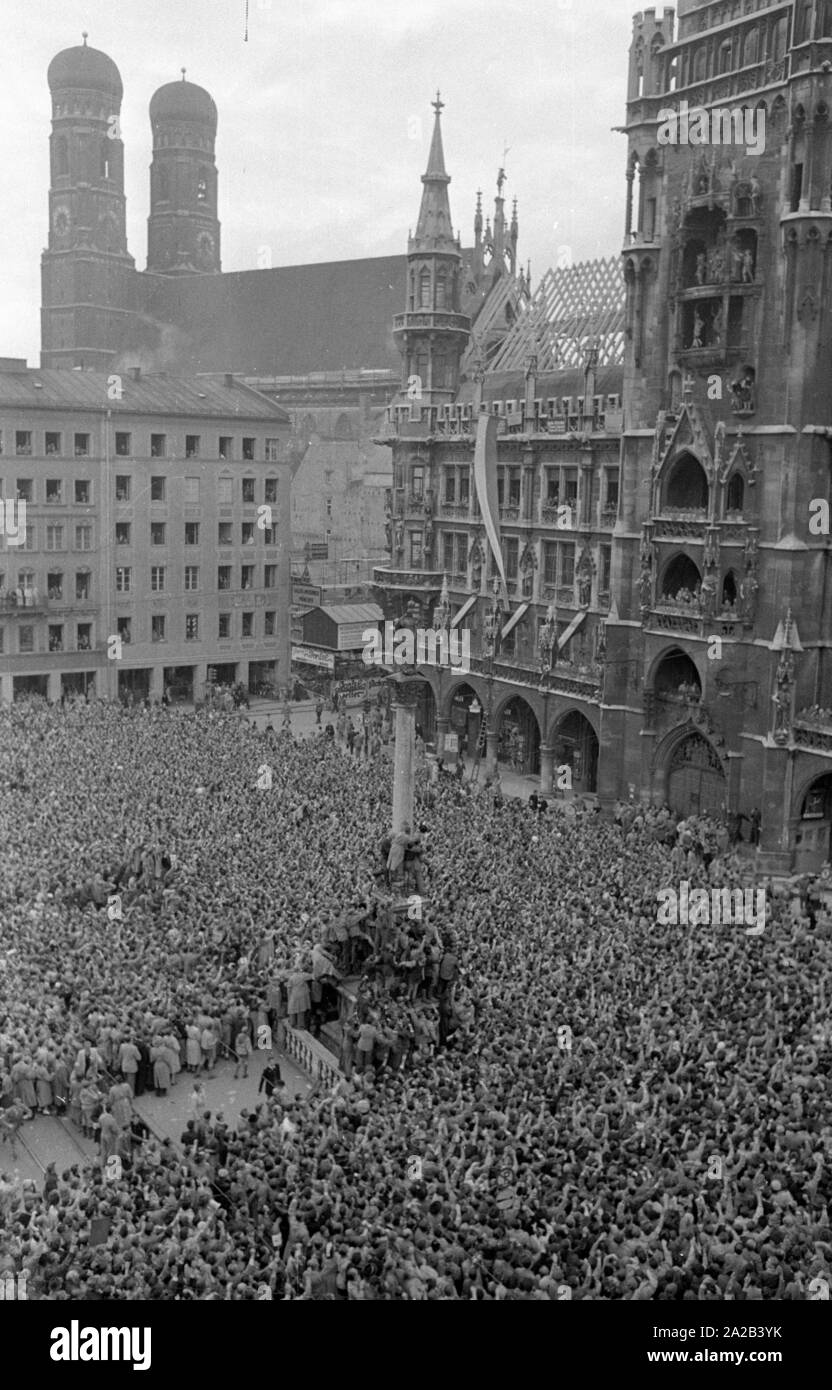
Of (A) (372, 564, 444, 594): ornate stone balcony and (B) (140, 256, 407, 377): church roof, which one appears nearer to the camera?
(A) (372, 564, 444, 594): ornate stone balcony

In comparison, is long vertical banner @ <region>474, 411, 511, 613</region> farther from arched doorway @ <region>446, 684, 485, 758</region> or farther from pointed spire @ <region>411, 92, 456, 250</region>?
pointed spire @ <region>411, 92, 456, 250</region>

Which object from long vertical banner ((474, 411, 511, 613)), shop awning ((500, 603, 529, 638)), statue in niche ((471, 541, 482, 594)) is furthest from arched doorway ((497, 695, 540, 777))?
statue in niche ((471, 541, 482, 594))

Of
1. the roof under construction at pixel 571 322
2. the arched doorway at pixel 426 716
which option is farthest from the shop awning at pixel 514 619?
the roof under construction at pixel 571 322

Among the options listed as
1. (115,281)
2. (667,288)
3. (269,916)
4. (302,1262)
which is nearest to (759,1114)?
(302,1262)

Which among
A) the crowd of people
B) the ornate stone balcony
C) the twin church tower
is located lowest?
the crowd of people

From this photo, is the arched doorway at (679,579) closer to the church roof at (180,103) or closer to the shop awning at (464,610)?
the shop awning at (464,610)

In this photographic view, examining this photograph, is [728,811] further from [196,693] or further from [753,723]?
[196,693]
